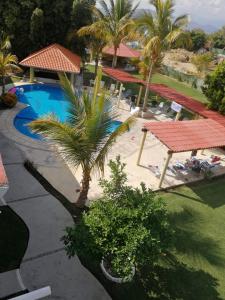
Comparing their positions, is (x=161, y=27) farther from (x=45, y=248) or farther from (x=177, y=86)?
(x=177, y=86)

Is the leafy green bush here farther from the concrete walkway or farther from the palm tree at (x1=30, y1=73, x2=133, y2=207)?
the palm tree at (x1=30, y1=73, x2=133, y2=207)

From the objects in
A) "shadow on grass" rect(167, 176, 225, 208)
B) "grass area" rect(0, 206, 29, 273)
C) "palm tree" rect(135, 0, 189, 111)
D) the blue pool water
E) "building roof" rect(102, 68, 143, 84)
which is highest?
"palm tree" rect(135, 0, 189, 111)

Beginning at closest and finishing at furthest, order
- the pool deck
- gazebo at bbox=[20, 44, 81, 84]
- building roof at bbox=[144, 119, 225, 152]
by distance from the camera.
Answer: the pool deck < building roof at bbox=[144, 119, 225, 152] < gazebo at bbox=[20, 44, 81, 84]

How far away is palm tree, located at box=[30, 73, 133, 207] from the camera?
37.6 ft

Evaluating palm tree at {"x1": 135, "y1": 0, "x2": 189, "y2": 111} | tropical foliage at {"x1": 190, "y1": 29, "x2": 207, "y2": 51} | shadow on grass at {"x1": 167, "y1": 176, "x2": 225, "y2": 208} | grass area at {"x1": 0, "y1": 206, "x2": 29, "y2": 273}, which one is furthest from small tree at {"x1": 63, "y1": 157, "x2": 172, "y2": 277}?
tropical foliage at {"x1": 190, "y1": 29, "x2": 207, "y2": 51}

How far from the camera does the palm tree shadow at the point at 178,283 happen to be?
1112 centimetres

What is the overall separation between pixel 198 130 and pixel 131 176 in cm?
547

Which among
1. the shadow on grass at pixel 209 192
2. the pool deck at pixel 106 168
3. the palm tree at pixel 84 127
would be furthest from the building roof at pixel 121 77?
the palm tree at pixel 84 127

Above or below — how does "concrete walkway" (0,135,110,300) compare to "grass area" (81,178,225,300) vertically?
above

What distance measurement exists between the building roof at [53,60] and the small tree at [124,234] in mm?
21065

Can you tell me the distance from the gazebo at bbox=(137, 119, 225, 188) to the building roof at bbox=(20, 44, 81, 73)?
1316 cm

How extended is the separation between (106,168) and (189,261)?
7574 mm

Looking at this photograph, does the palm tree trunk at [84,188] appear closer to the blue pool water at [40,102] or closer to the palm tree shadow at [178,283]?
the palm tree shadow at [178,283]

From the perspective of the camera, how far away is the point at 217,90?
25562 millimetres
